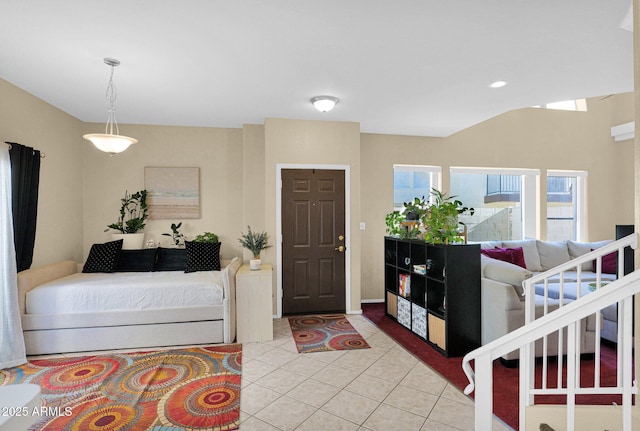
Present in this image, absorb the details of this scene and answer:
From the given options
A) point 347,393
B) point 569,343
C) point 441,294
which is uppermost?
point 569,343

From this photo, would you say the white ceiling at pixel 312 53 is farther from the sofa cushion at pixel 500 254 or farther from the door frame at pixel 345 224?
the sofa cushion at pixel 500 254

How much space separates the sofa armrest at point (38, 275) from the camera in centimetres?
337

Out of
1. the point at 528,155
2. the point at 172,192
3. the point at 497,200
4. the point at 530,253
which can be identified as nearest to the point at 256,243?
the point at 172,192

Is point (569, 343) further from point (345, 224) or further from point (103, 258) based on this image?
point (103, 258)

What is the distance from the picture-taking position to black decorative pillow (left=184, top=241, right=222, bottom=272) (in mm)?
4297

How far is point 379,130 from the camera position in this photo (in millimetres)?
5191

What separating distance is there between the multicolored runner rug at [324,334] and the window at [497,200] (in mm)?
2899

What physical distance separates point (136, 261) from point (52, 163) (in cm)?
151

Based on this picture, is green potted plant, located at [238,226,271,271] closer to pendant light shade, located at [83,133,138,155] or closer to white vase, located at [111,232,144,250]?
white vase, located at [111,232,144,250]

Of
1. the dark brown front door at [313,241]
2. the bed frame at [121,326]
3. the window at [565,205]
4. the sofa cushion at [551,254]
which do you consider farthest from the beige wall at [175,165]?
the window at [565,205]

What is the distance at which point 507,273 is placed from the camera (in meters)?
3.00

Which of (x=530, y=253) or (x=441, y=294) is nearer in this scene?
(x=441, y=294)

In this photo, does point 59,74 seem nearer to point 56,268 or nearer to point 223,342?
point 56,268

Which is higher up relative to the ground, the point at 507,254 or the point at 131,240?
the point at 131,240
